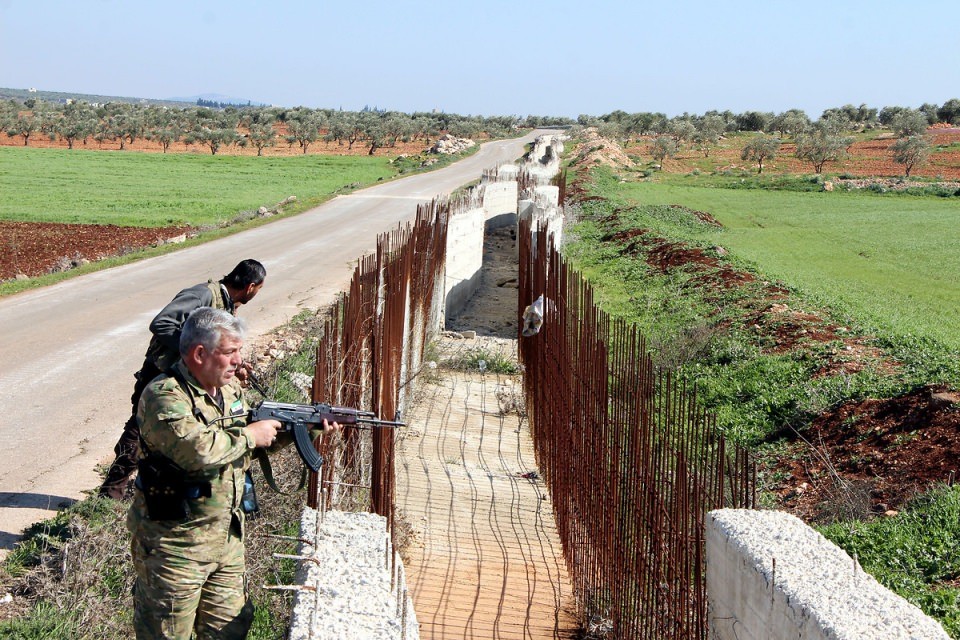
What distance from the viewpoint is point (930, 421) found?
834cm

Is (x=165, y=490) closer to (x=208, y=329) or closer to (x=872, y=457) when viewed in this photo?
(x=208, y=329)

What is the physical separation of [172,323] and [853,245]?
22947mm

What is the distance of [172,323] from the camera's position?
4961 millimetres

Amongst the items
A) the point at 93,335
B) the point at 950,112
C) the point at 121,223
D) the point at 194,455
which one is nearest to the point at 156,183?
the point at 121,223

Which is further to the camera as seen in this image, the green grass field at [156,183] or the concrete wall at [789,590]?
the green grass field at [156,183]

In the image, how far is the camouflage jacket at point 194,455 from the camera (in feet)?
11.0

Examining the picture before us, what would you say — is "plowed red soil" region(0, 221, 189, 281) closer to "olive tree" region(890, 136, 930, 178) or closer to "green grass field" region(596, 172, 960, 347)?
"green grass field" region(596, 172, 960, 347)

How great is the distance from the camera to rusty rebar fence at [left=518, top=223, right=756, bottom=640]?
3.98 metres

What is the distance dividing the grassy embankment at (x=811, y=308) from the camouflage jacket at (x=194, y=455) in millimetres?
3517

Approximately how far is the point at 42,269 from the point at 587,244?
12537 millimetres

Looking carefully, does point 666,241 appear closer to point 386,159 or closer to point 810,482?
point 810,482

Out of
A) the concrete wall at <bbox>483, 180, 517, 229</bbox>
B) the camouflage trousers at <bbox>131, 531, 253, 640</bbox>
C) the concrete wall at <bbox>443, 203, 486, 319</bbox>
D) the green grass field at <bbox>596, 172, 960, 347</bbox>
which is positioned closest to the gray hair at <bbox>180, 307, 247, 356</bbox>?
the camouflage trousers at <bbox>131, 531, 253, 640</bbox>

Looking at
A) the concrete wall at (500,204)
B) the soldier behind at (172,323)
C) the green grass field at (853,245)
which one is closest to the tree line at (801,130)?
the green grass field at (853,245)

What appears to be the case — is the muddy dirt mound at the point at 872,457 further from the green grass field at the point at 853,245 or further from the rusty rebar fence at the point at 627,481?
the green grass field at the point at 853,245
